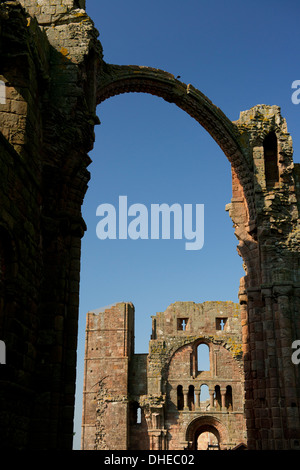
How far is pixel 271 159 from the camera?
1277 centimetres

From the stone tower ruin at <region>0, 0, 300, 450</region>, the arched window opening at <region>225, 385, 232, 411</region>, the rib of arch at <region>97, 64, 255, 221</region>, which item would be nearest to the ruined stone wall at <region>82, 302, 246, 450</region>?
the arched window opening at <region>225, 385, 232, 411</region>

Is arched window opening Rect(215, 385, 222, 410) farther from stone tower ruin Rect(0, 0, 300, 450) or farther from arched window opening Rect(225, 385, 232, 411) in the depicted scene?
stone tower ruin Rect(0, 0, 300, 450)

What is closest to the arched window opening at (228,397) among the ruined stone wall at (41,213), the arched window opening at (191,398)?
the arched window opening at (191,398)

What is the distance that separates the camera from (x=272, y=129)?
12664 millimetres

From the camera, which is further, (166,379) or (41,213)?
(166,379)

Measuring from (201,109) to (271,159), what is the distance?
1919 millimetres

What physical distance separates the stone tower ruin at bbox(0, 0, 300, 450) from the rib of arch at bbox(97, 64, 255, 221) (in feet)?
0.08

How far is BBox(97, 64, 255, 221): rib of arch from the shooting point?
12.3 meters

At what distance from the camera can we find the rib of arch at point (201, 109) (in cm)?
1227

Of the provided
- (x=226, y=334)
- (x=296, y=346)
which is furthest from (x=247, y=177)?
(x=226, y=334)

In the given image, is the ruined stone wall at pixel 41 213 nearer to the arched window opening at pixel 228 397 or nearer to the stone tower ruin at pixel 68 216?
the stone tower ruin at pixel 68 216

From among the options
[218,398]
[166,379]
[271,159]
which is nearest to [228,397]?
[218,398]

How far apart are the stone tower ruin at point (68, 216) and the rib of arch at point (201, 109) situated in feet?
0.08

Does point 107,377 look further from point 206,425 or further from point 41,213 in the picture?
point 41,213
